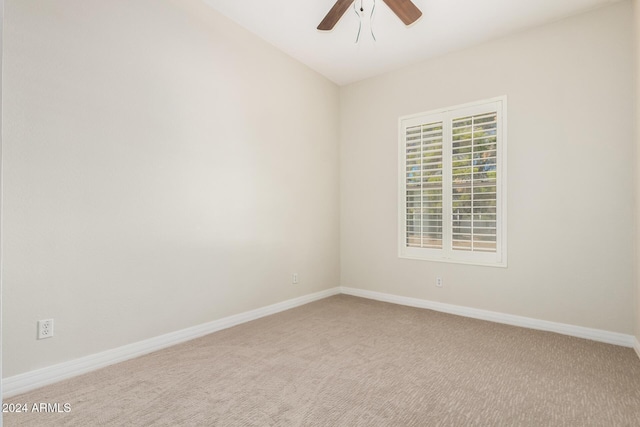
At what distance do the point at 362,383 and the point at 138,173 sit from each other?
221 centimetres

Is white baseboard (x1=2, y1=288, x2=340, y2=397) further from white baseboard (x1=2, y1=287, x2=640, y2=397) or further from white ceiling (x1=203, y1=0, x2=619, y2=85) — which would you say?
white ceiling (x1=203, y1=0, x2=619, y2=85)

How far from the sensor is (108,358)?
2488mm

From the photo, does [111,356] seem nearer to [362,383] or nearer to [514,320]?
[362,383]

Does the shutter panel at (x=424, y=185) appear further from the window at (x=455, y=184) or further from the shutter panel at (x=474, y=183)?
the shutter panel at (x=474, y=183)

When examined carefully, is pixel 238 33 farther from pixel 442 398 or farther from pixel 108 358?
pixel 442 398

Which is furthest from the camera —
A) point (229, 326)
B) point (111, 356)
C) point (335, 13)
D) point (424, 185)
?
point (424, 185)

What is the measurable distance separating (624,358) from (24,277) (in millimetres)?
4172

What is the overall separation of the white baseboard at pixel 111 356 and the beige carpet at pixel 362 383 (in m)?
0.07

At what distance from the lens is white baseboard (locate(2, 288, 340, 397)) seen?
2119 mm

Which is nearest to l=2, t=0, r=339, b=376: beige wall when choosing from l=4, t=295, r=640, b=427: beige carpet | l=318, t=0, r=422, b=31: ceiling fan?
l=4, t=295, r=640, b=427: beige carpet

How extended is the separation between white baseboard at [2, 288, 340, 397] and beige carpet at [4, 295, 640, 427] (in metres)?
0.07

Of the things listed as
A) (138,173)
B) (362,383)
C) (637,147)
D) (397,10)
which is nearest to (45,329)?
(138,173)

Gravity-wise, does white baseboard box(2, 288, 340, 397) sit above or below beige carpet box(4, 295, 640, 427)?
above

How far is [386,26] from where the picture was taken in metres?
3.35
